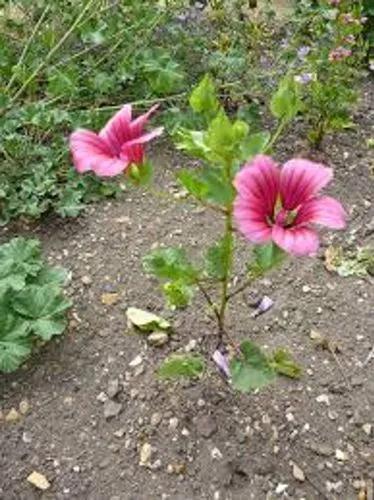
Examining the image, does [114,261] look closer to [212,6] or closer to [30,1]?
[30,1]

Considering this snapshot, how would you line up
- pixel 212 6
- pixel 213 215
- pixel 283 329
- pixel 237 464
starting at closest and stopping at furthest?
pixel 237 464
pixel 283 329
pixel 213 215
pixel 212 6

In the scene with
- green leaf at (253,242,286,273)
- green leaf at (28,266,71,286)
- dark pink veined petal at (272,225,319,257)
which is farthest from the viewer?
green leaf at (28,266,71,286)

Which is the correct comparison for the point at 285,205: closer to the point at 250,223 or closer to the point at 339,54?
the point at 250,223

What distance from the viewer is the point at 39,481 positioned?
1.75 metres

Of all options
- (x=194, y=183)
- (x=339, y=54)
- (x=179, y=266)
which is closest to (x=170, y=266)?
(x=179, y=266)

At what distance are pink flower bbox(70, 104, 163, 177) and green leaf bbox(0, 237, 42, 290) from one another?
1.85 feet

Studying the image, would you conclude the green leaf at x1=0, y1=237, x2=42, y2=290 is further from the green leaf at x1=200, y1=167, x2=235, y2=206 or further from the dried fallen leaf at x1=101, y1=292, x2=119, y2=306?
the green leaf at x1=200, y1=167, x2=235, y2=206

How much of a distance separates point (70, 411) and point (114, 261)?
52cm

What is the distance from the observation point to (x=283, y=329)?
2.03m

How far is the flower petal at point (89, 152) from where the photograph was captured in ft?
4.80

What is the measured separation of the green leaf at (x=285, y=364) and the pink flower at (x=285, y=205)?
0.48m

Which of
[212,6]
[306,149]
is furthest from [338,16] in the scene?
[212,6]

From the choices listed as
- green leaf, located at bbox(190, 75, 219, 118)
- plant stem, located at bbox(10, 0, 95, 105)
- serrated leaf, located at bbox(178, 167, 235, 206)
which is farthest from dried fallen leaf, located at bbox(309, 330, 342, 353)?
plant stem, located at bbox(10, 0, 95, 105)

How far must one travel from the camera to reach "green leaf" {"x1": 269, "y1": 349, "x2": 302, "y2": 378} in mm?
1808
